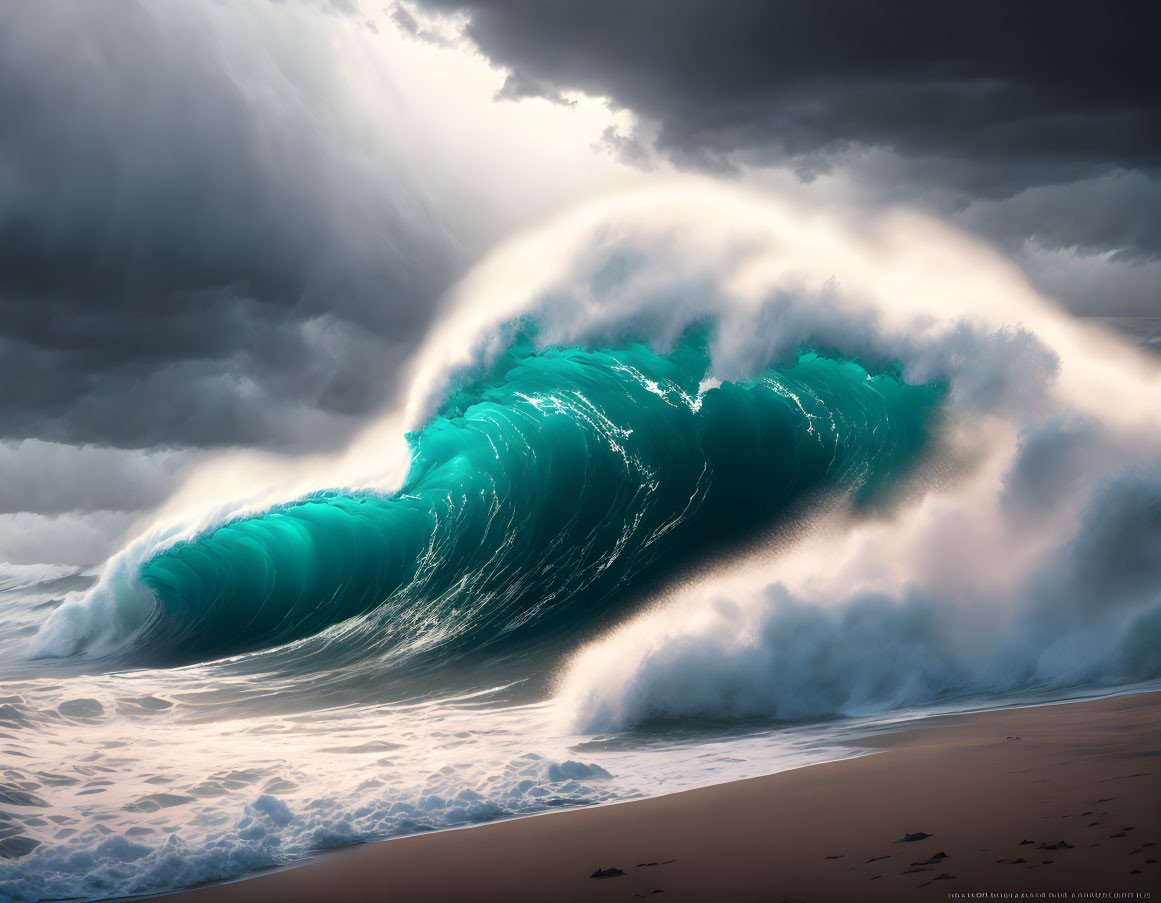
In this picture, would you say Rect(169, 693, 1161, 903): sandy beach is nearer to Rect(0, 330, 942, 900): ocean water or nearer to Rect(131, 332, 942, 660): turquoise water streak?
Rect(0, 330, 942, 900): ocean water

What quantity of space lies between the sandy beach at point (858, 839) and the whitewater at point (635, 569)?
44 cm

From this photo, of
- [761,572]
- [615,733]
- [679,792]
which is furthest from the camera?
[761,572]

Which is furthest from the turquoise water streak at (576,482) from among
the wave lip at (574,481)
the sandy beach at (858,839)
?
the sandy beach at (858,839)

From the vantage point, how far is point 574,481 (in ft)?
A: 36.6

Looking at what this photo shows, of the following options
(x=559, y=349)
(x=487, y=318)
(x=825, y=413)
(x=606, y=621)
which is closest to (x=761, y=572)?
(x=606, y=621)

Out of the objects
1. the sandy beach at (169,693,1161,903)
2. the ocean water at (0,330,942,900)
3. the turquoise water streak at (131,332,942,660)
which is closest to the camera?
the sandy beach at (169,693,1161,903)

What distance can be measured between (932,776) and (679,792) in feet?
4.19

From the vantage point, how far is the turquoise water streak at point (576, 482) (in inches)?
380

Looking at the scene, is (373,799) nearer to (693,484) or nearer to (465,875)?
(465,875)

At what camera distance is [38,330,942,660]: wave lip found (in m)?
9.65

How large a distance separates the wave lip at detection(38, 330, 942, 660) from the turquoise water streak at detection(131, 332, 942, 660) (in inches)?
1.0

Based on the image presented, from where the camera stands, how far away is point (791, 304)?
9539 mm

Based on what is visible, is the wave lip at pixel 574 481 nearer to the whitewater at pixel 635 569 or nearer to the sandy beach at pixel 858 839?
the whitewater at pixel 635 569

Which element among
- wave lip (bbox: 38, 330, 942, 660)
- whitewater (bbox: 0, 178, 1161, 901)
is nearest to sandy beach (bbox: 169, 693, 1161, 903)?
whitewater (bbox: 0, 178, 1161, 901)
